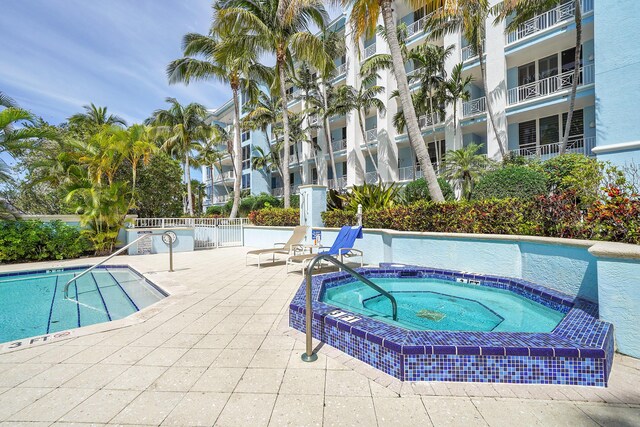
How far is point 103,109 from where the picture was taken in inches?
931

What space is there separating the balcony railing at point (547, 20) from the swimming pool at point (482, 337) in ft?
48.7

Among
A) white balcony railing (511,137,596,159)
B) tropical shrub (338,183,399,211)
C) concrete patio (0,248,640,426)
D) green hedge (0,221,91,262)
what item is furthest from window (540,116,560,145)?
green hedge (0,221,91,262)

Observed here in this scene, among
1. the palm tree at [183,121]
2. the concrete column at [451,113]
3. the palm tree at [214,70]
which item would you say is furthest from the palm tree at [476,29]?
the palm tree at [183,121]

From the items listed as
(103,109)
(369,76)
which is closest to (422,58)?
(369,76)

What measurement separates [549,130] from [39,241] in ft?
73.4

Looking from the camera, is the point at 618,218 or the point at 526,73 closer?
the point at 618,218

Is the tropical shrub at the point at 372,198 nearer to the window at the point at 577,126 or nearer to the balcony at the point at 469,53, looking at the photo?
the window at the point at 577,126

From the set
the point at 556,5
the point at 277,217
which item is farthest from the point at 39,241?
the point at 556,5

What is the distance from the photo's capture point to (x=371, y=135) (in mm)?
21328

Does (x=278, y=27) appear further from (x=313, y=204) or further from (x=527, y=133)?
(x=527, y=133)

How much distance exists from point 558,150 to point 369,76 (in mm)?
10558

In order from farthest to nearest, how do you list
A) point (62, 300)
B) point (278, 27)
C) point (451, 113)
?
point (451, 113)
point (278, 27)
point (62, 300)

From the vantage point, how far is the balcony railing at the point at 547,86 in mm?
12989

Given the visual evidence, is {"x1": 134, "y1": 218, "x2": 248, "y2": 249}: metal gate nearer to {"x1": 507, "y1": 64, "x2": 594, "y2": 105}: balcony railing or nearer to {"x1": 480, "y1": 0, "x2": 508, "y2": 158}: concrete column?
{"x1": 480, "y1": 0, "x2": 508, "y2": 158}: concrete column
